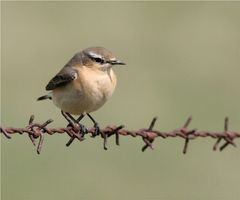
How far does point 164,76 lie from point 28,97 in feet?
9.01

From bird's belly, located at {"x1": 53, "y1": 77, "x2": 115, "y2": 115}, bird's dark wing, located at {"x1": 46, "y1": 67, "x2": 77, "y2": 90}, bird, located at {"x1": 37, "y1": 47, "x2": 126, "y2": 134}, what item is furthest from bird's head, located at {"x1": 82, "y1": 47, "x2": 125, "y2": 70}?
bird's belly, located at {"x1": 53, "y1": 77, "x2": 115, "y2": 115}

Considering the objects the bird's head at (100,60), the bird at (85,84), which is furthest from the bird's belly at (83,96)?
the bird's head at (100,60)

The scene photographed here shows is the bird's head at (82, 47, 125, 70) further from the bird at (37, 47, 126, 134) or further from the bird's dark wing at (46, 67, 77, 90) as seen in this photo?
the bird's dark wing at (46, 67, 77, 90)

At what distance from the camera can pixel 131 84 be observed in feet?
52.2

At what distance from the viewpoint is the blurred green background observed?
11.8 metres

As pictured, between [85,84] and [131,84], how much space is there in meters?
7.53

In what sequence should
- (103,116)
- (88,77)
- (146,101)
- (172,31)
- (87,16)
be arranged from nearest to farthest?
(88,77) → (103,116) → (146,101) → (172,31) → (87,16)

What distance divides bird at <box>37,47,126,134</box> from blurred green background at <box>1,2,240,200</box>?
8.66ft

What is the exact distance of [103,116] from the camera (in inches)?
550

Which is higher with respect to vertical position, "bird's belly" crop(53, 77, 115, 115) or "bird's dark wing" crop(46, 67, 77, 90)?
"bird's dark wing" crop(46, 67, 77, 90)

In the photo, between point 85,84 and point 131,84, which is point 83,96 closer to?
point 85,84

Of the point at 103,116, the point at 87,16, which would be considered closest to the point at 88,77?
the point at 103,116

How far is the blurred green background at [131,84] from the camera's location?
11.8m

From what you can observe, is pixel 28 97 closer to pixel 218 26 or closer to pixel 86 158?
pixel 86 158
